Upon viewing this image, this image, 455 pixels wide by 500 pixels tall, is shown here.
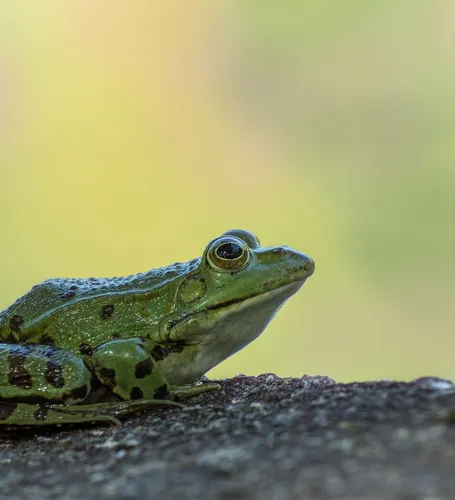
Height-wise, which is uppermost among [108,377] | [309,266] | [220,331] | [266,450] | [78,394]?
[309,266]

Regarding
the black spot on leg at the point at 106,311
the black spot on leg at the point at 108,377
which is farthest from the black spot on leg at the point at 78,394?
the black spot on leg at the point at 106,311

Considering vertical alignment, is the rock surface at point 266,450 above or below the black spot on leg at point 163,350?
below

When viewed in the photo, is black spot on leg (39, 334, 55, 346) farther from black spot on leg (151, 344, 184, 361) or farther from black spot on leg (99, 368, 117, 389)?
black spot on leg (151, 344, 184, 361)

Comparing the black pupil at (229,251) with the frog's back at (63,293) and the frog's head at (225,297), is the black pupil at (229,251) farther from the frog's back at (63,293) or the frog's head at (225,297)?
the frog's back at (63,293)

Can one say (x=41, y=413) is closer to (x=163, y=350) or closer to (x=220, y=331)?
(x=163, y=350)

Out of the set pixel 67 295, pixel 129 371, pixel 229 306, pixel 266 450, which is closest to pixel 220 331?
pixel 229 306

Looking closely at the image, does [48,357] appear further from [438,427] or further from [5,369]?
[438,427]
